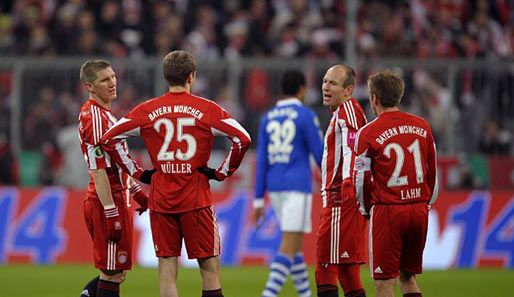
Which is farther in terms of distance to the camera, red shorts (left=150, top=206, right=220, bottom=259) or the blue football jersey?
the blue football jersey

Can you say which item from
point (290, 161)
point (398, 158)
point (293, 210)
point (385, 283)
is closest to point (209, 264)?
point (385, 283)

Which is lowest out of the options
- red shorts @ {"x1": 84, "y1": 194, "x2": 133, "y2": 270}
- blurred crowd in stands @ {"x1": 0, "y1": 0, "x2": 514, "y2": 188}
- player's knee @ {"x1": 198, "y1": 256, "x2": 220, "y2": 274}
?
player's knee @ {"x1": 198, "y1": 256, "x2": 220, "y2": 274}

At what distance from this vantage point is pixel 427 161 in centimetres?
996

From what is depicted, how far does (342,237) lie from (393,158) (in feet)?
3.98

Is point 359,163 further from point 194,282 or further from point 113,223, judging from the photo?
point 194,282

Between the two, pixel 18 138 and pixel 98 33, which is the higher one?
pixel 98 33

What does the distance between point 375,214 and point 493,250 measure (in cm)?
904

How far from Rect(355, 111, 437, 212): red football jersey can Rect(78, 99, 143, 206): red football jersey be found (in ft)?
6.27

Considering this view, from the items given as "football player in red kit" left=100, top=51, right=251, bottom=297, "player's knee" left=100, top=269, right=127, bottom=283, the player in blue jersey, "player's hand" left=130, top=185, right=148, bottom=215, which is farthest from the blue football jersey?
"football player in red kit" left=100, top=51, right=251, bottom=297

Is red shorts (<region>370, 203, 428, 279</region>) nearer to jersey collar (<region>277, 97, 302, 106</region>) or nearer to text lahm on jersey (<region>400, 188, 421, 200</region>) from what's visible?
text lahm on jersey (<region>400, 188, 421, 200</region>)

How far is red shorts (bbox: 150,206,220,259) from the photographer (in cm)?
1002

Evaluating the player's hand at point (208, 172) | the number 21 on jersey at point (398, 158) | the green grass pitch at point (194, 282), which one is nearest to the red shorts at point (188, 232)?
the player's hand at point (208, 172)

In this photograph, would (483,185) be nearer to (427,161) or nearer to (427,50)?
(427,50)

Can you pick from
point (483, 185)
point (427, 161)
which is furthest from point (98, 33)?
point (427, 161)
